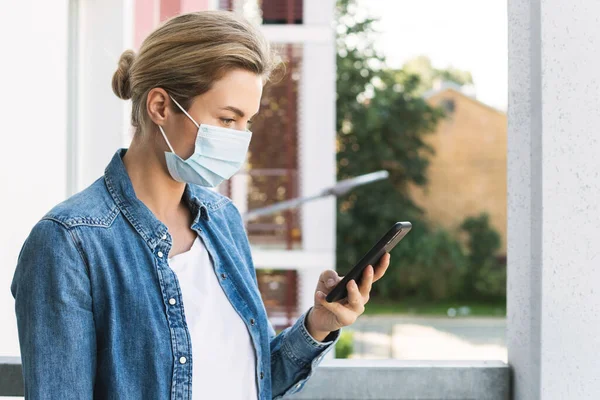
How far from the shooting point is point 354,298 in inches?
53.9

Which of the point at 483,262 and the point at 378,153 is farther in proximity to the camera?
the point at 483,262

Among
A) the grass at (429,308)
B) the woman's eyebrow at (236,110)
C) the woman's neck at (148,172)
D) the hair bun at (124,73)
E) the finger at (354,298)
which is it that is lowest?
the grass at (429,308)

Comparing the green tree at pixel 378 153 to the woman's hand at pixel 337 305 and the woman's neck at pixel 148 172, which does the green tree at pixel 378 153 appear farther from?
the woman's neck at pixel 148 172

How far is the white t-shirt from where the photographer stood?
51.7 inches

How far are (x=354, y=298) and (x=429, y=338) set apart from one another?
18478 millimetres

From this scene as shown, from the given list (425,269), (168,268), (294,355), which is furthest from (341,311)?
(425,269)

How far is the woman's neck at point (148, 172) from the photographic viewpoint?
137cm

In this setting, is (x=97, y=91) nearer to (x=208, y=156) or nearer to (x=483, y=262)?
(x=208, y=156)

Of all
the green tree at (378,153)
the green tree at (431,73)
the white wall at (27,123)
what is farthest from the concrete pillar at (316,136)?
the green tree at (431,73)

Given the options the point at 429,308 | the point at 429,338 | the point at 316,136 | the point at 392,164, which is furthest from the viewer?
the point at 429,308

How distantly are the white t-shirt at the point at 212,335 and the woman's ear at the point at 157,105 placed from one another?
238 millimetres

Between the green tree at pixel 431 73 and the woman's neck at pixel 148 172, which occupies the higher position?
the green tree at pixel 431 73
